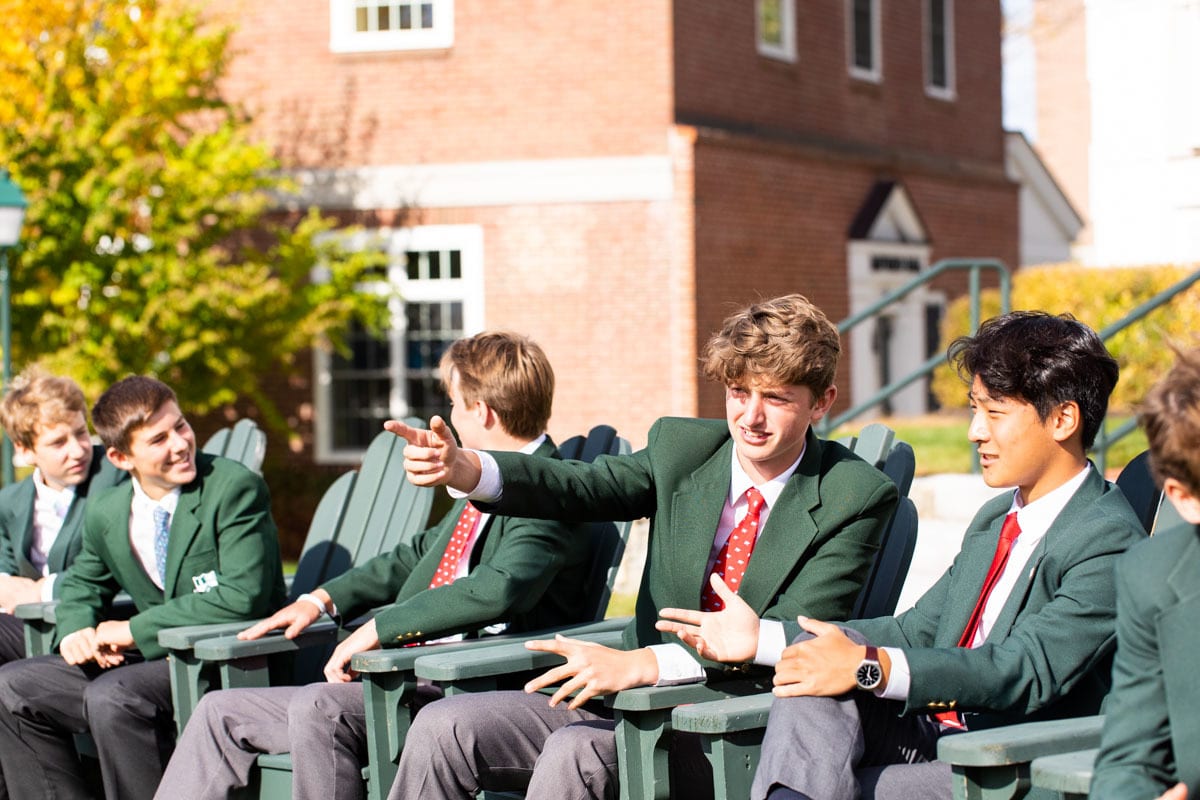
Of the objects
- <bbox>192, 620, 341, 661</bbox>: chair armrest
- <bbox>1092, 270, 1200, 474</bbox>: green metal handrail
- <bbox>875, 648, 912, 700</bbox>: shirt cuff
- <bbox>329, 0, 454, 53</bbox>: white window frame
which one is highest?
<bbox>329, 0, 454, 53</bbox>: white window frame

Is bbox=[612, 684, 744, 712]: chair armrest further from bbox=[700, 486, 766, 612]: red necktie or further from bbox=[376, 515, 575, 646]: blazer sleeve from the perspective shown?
bbox=[376, 515, 575, 646]: blazer sleeve

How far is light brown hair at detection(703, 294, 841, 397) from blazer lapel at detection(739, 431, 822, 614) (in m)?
0.25

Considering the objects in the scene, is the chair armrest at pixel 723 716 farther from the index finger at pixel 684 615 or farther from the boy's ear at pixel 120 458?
the boy's ear at pixel 120 458

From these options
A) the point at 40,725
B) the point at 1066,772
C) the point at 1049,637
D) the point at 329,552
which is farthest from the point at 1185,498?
the point at 40,725

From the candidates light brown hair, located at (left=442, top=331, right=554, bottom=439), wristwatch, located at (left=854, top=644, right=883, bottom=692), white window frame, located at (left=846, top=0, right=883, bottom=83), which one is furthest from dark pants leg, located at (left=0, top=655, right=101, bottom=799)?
white window frame, located at (left=846, top=0, right=883, bottom=83)

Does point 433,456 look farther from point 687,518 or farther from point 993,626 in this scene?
point 993,626

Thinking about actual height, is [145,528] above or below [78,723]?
above

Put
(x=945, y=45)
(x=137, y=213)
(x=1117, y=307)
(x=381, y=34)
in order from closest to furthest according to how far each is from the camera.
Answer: (x=137, y=213) < (x=1117, y=307) < (x=381, y=34) < (x=945, y=45)

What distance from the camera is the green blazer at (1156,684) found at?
2.71m

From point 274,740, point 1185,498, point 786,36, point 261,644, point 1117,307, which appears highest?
point 786,36

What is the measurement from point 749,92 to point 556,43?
7.23 feet

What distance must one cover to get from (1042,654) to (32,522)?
4.26m

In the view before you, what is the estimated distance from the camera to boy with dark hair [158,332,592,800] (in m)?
4.30

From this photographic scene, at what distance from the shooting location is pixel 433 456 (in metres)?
3.58
